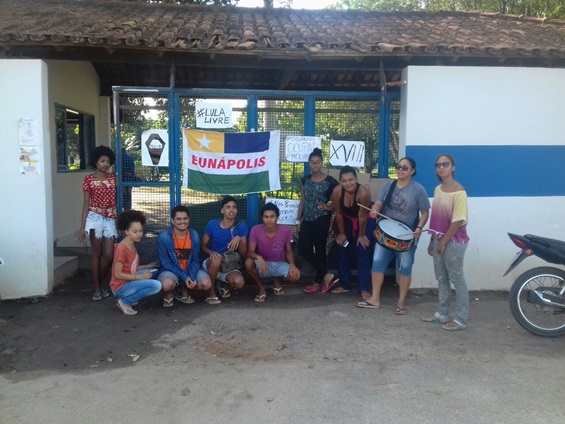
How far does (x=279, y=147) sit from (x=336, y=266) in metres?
1.81

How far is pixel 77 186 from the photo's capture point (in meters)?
8.98

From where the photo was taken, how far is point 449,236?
473 centimetres

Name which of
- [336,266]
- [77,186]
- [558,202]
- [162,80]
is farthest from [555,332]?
[77,186]

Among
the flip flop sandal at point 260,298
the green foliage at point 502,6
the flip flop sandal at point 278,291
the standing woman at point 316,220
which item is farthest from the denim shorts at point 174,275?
the green foliage at point 502,6

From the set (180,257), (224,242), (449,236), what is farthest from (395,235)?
(180,257)

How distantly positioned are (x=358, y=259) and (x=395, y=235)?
3.18 feet

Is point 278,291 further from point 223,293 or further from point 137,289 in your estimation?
point 137,289

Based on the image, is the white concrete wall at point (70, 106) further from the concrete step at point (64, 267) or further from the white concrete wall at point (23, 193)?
the white concrete wall at point (23, 193)

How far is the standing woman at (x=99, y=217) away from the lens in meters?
5.80

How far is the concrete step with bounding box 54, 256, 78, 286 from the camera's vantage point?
6344 millimetres

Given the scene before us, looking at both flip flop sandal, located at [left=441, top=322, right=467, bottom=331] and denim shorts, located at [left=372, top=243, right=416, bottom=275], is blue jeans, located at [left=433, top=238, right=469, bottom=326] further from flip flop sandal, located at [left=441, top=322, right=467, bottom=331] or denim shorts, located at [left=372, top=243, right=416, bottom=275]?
denim shorts, located at [left=372, top=243, right=416, bottom=275]

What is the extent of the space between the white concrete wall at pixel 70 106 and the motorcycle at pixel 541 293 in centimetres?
670

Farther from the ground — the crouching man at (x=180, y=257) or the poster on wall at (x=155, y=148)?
the poster on wall at (x=155, y=148)

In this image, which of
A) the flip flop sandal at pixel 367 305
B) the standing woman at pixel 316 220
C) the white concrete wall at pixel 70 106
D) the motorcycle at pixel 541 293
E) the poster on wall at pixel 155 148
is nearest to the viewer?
the motorcycle at pixel 541 293
